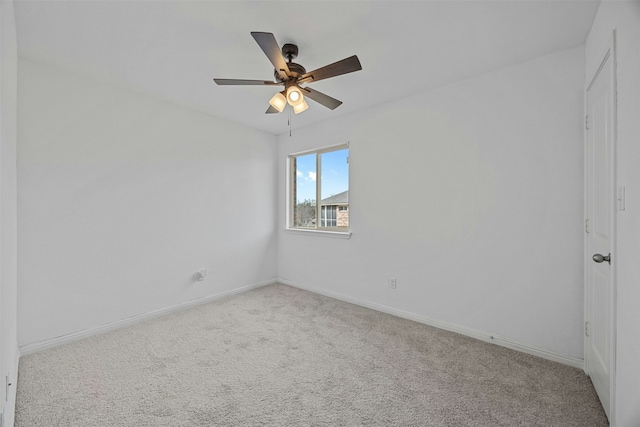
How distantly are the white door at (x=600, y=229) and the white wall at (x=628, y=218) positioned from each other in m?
0.09

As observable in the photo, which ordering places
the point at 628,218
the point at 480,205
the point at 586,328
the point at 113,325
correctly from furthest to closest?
the point at 113,325
the point at 480,205
the point at 586,328
the point at 628,218

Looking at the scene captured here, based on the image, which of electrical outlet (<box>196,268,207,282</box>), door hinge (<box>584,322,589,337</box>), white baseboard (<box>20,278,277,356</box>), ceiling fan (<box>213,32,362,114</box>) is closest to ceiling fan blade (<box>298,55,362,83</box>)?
ceiling fan (<box>213,32,362,114</box>)

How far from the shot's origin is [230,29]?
185 cm

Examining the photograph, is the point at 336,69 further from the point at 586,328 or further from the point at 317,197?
the point at 586,328

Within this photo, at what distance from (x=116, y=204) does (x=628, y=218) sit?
146 inches

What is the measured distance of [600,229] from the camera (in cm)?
170

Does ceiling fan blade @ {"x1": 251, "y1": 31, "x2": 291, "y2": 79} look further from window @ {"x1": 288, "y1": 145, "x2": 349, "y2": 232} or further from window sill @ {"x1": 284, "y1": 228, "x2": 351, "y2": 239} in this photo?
window sill @ {"x1": 284, "y1": 228, "x2": 351, "y2": 239}

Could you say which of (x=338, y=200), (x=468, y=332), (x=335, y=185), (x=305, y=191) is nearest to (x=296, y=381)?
(x=468, y=332)

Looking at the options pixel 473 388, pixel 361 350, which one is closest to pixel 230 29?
pixel 361 350

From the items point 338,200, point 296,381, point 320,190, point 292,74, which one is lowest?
point 296,381

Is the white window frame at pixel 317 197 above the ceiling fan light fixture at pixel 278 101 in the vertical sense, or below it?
below

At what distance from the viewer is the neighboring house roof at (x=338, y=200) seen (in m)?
3.68

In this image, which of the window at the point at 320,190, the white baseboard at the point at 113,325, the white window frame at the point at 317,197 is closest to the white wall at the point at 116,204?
the white baseboard at the point at 113,325

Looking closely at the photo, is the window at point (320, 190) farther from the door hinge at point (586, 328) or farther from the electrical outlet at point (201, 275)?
the door hinge at point (586, 328)
